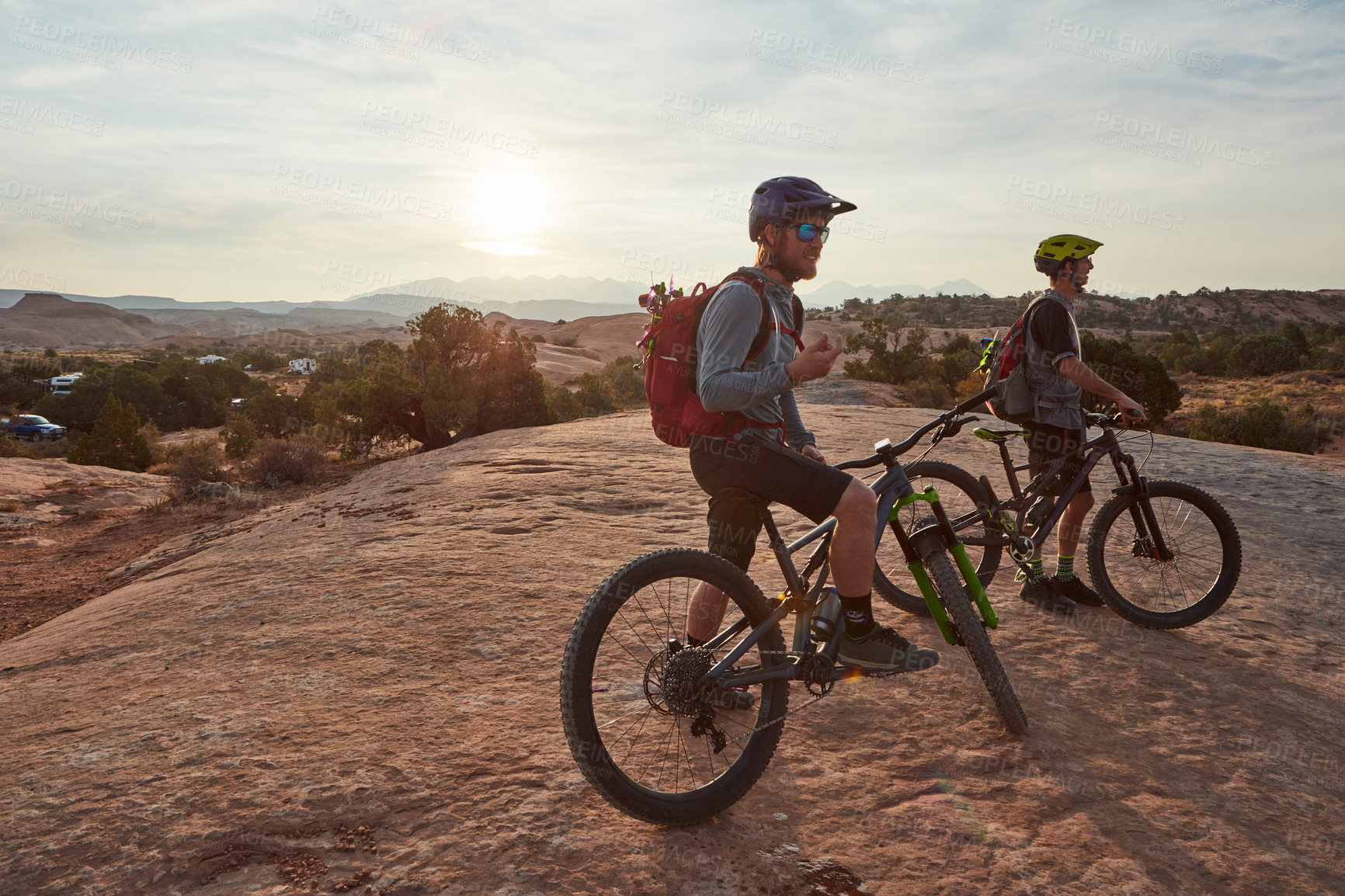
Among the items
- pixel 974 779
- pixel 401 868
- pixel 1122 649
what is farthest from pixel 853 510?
pixel 1122 649

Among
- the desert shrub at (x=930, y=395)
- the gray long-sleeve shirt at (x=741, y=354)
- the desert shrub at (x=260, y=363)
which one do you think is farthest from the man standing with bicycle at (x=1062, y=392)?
the desert shrub at (x=260, y=363)

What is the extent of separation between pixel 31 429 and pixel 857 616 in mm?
38122

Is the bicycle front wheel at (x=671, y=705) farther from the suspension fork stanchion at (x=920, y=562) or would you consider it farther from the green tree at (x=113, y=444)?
the green tree at (x=113, y=444)

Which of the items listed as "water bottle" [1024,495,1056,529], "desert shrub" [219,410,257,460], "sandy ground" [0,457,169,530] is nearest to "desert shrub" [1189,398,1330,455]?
"water bottle" [1024,495,1056,529]

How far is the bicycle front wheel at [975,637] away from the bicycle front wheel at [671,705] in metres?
0.83

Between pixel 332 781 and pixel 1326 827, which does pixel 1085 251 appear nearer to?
pixel 1326 827

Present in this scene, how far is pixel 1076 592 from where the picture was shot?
4.59 m

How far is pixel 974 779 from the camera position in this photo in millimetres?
2727

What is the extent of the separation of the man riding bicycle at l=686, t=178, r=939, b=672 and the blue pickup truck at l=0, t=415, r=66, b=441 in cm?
3706

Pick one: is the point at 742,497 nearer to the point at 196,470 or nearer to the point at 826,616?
the point at 826,616

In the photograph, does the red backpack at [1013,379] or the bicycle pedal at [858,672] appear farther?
the red backpack at [1013,379]

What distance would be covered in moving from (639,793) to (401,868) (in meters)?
0.73

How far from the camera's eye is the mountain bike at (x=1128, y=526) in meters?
4.25

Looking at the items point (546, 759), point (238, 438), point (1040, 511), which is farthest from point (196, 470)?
point (1040, 511)
